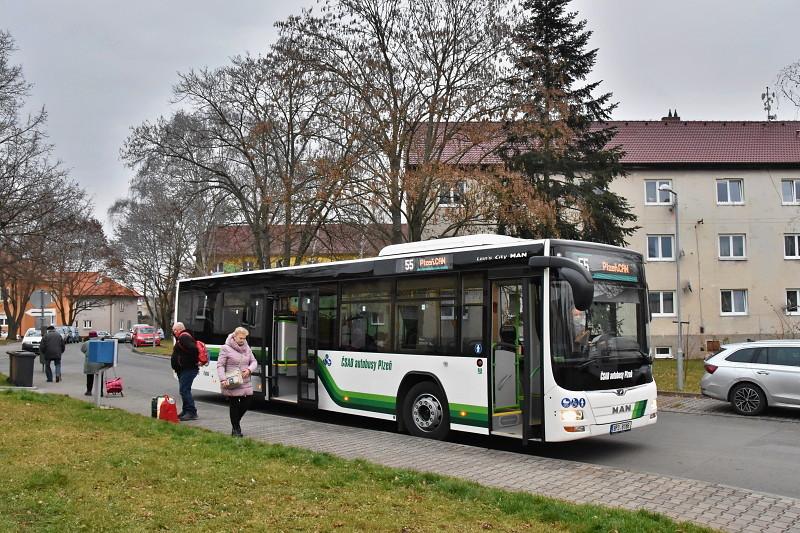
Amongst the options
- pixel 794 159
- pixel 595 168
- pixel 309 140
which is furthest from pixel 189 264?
pixel 794 159

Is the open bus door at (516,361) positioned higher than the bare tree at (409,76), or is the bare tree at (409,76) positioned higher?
the bare tree at (409,76)

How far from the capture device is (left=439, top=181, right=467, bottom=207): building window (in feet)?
68.1

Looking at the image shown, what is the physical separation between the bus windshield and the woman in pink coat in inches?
177

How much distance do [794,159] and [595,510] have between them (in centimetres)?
3998

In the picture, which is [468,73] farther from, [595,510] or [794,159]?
[794,159]

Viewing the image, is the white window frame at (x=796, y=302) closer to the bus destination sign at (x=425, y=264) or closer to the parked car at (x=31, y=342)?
the bus destination sign at (x=425, y=264)

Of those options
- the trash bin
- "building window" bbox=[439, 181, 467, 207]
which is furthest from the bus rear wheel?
the trash bin

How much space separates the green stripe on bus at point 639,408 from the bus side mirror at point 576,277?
219 cm

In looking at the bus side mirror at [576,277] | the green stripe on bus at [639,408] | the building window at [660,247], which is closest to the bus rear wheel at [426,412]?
the green stripe on bus at [639,408]

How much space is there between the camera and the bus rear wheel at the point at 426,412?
1103 cm

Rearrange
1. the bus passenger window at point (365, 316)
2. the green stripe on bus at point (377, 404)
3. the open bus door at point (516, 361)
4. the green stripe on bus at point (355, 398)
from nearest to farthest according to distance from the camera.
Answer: the open bus door at point (516, 361), the green stripe on bus at point (377, 404), the green stripe on bus at point (355, 398), the bus passenger window at point (365, 316)

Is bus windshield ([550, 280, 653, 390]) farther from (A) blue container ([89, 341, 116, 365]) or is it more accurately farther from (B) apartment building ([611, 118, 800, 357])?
(B) apartment building ([611, 118, 800, 357])

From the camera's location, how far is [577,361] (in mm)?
9531

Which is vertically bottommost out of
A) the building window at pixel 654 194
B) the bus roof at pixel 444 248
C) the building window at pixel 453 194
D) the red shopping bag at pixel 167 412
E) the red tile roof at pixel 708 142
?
the red shopping bag at pixel 167 412
